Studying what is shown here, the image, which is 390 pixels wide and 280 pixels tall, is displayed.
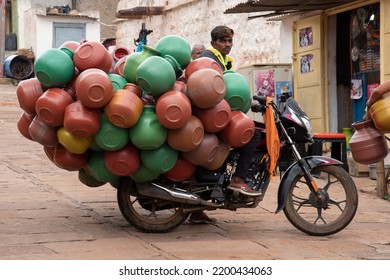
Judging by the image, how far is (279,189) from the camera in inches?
271

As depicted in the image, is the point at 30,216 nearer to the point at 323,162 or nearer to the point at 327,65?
the point at 323,162

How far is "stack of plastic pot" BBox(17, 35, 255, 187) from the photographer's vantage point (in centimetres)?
621

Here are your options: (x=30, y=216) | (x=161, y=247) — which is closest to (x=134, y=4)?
(x=30, y=216)

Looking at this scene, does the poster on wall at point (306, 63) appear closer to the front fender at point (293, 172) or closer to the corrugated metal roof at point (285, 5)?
the corrugated metal roof at point (285, 5)

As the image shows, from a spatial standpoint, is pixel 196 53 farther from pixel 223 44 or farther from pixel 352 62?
pixel 352 62

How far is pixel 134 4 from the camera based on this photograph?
2233cm

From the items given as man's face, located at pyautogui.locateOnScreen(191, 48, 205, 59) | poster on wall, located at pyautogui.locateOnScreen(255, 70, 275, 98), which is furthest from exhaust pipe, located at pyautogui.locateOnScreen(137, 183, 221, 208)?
poster on wall, located at pyautogui.locateOnScreen(255, 70, 275, 98)

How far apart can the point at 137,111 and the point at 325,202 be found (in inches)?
73.1

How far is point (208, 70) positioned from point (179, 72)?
0.37 metres

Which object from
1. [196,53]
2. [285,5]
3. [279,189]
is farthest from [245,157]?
[285,5]

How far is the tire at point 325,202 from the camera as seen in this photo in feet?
22.4

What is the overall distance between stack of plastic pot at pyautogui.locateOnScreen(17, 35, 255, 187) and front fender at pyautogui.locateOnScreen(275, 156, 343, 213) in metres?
0.56

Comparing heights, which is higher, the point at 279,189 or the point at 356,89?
the point at 356,89

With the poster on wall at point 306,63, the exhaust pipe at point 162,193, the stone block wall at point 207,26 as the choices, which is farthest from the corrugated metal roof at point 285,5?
the exhaust pipe at point 162,193
